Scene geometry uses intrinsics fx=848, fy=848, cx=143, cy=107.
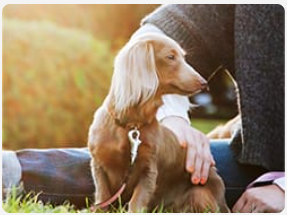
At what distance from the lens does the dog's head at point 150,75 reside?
5.76 feet

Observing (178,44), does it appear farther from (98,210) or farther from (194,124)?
(98,210)

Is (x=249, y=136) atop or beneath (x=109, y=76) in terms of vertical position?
beneath

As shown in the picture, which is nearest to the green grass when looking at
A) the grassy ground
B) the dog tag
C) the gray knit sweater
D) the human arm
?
the grassy ground

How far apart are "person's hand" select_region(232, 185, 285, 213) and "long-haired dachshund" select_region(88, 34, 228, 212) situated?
11 centimetres

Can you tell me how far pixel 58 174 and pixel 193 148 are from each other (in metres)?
0.35

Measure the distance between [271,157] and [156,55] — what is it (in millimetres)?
411

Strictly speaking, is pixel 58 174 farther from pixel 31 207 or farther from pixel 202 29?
pixel 202 29

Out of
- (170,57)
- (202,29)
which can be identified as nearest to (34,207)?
(170,57)

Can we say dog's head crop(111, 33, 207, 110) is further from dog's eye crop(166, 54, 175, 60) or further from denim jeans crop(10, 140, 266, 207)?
denim jeans crop(10, 140, 266, 207)

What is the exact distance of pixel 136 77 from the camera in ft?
5.76

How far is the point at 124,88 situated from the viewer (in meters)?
1.75

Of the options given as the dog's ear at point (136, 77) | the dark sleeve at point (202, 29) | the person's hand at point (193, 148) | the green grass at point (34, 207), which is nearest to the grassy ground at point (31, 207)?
the green grass at point (34, 207)

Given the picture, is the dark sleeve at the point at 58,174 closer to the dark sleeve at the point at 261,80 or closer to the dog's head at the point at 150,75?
the dog's head at the point at 150,75

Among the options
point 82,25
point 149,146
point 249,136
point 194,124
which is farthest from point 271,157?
point 82,25
